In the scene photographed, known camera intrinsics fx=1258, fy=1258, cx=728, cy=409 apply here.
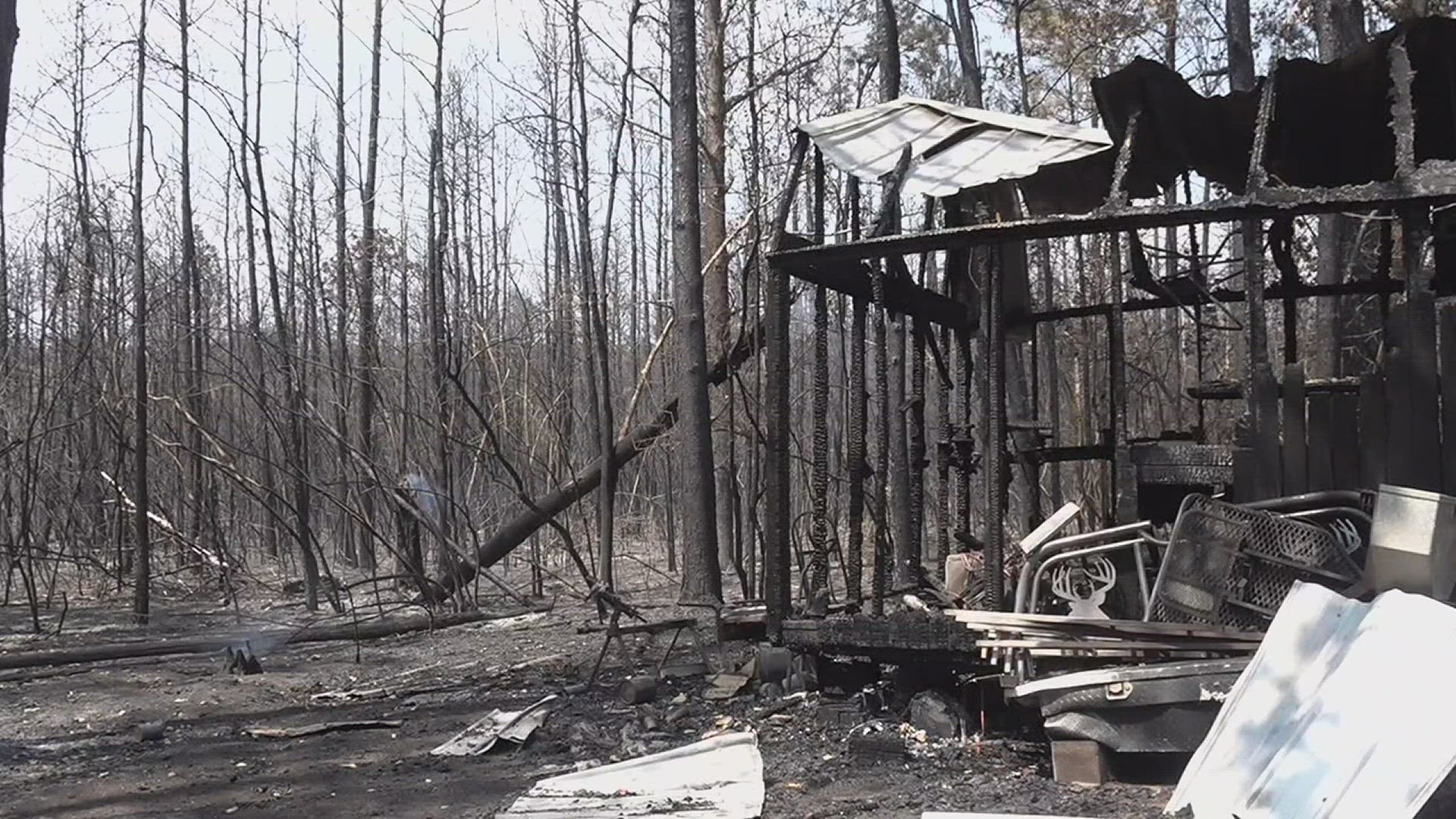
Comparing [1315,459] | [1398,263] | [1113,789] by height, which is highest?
[1398,263]

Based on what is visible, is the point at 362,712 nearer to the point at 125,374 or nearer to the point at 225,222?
the point at 125,374

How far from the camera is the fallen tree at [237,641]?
340 inches

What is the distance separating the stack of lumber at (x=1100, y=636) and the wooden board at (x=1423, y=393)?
56.7 inches

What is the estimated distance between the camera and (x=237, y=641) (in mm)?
10000

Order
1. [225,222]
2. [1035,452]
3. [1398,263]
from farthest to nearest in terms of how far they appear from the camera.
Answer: [225,222], [1398,263], [1035,452]

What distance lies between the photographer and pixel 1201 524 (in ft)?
20.2

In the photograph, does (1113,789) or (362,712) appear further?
(362,712)

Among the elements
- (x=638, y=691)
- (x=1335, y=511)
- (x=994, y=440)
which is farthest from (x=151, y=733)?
(x=1335, y=511)

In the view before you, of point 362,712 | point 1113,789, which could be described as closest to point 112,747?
point 362,712

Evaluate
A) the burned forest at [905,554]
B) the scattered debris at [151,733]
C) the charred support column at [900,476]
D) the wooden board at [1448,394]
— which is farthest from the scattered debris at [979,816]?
the scattered debris at [151,733]

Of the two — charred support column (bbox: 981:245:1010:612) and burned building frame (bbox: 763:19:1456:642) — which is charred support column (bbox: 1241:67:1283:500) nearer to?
burned building frame (bbox: 763:19:1456:642)

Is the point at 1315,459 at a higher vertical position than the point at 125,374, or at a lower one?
lower

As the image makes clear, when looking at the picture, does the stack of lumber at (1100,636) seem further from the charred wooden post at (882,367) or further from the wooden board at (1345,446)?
the wooden board at (1345,446)

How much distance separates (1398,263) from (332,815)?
12483 millimetres
